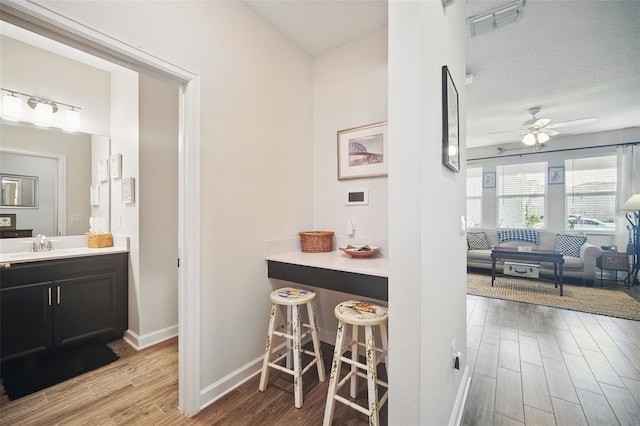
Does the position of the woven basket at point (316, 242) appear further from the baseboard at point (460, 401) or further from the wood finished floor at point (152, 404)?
the baseboard at point (460, 401)

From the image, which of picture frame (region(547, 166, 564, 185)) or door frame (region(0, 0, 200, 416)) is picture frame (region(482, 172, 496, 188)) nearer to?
picture frame (region(547, 166, 564, 185))

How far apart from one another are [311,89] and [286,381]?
8.42 feet

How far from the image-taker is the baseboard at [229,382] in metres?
1.62

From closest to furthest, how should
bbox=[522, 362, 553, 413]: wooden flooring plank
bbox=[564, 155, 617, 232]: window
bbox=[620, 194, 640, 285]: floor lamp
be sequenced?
1. bbox=[522, 362, 553, 413]: wooden flooring plank
2. bbox=[620, 194, 640, 285]: floor lamp
3. bbox=[564, 155, 617, 232]: window

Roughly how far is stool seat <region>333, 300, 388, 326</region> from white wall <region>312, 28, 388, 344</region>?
0.64m

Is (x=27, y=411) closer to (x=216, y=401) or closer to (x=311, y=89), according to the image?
(x=216, y=401)

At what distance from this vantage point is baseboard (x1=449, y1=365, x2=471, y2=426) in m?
1.44

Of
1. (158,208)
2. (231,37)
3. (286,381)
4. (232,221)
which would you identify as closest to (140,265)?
(158,208)

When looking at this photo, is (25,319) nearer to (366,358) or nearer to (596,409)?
(366,358)

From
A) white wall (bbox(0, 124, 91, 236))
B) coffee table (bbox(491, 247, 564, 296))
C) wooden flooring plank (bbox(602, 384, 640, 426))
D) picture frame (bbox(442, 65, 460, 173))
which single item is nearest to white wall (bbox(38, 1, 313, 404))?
picture frame (bbox(442, 65, 460, 173))

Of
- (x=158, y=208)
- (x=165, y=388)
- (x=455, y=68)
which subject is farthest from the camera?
(x=158, y=208)

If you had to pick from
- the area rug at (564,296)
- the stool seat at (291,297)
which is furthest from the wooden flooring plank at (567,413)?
the area rug at (564,296)

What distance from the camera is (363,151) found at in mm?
2229

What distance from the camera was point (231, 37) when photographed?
1.82 meters
